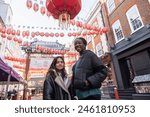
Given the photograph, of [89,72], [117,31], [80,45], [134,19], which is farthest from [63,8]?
[117,31]

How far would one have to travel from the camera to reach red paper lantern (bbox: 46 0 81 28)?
11.7 feet

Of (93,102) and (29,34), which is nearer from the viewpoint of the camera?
(93,102)

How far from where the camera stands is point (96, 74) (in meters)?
1.85

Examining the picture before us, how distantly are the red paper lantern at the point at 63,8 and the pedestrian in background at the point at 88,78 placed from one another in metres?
2.17

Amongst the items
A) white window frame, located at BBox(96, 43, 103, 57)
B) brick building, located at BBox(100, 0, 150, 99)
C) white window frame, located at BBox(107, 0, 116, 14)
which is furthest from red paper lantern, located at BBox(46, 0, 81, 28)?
white window frame, located at BBox(96, 43, 103, 57)

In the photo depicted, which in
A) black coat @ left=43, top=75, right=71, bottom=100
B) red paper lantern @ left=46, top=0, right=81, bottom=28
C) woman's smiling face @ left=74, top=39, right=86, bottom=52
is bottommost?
black coat @ left=43, top=75, right=71, bottom=100

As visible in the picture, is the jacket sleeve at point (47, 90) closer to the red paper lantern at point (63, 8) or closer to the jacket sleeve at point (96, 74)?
the jacket sleeve at point (96, 74)

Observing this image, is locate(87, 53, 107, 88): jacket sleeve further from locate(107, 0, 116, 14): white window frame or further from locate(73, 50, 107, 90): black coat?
locate(107, 0, 116, 14): white window frame

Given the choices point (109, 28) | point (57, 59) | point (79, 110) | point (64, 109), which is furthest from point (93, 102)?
point (109, 28)

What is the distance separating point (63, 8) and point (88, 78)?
101 inches

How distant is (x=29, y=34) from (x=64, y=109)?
27.8ft

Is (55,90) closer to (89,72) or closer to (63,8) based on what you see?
(89,72)

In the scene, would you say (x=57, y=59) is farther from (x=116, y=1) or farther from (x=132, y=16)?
(x=116, y=1)

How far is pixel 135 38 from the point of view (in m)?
8.64
